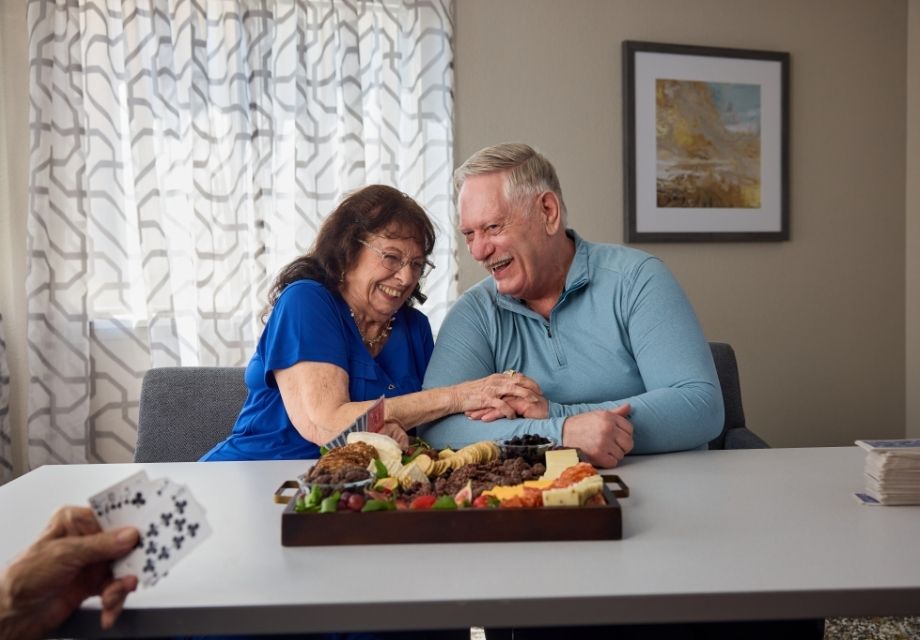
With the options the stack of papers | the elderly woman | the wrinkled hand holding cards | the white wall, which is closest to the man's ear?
the elderly woman

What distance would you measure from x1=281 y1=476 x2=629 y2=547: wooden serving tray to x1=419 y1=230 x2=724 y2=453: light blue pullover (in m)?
0.51

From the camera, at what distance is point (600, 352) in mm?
1752

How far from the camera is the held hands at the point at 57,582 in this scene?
2.52 ft

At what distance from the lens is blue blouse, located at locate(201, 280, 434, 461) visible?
168 cm

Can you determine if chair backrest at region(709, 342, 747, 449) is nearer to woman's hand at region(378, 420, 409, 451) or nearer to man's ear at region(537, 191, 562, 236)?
man's ear at region(537, 191, 562, 236)

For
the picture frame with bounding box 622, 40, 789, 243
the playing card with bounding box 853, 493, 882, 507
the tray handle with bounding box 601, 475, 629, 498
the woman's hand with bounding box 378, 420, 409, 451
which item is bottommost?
the playing card with bounding box 853, 493, 882, 507

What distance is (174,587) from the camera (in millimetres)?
842

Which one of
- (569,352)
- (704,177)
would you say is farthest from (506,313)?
(704,177)

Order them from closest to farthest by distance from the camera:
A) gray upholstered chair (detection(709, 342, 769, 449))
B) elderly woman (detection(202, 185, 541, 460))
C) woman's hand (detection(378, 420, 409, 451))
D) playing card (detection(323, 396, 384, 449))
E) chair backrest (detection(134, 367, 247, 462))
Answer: playing card (detection(323, 396, 384, 449)) < woman's hand (detection(378, 420, 409, 451)) < elderly woman (detection(202, 185, 541, 460)) < chair backrest (detection(134, 367, 247, 462)) < gray upholstered chair (detection(709, 342, 769, 449))

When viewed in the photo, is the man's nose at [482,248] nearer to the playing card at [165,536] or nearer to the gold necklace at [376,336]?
the gold necklace at [376,336]

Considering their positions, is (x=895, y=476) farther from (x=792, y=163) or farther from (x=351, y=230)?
(x=792, y=163)

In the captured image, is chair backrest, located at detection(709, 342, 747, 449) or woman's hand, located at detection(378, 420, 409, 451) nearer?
woman's hand, located at detection(378, 420, 409, 451)

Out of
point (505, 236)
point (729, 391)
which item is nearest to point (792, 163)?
point (729, 391)

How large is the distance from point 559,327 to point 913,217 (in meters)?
3.38
